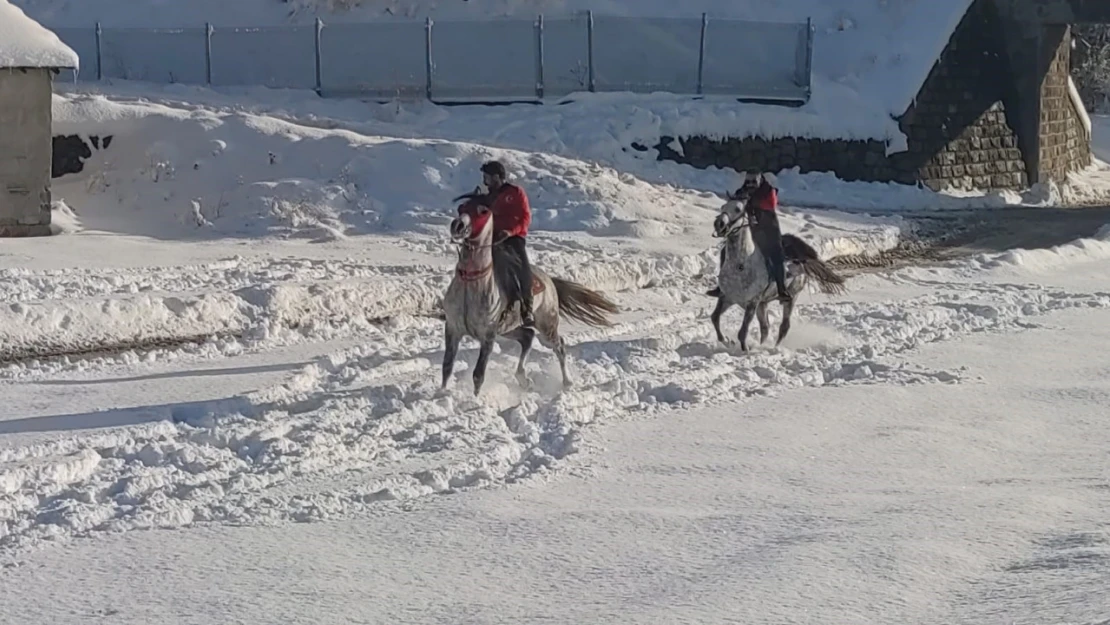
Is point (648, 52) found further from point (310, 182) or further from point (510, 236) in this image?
point (510, 236)

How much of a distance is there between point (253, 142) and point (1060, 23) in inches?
658

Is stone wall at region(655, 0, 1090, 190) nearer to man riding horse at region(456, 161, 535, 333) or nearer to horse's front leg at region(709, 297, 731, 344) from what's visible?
horse's front leg at region(709, 297, 731, 344)

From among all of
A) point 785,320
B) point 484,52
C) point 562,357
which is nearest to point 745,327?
point 785,320

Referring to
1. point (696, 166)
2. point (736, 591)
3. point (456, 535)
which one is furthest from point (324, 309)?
point (696, 166)

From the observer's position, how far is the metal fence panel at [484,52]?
30.5 metres

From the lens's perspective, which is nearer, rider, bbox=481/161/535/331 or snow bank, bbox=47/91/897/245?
rider, bbox=481/161/535/331

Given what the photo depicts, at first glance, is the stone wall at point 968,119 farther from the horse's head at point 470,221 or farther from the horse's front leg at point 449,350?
the horse's head at point 470,221

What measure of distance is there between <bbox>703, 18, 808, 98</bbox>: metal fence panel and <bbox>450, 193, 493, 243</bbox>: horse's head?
19.6m

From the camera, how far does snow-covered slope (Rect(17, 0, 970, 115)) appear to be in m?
31.5

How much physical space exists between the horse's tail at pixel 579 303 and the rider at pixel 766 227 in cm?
178

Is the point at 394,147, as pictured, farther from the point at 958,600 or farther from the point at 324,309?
the point at 958,600

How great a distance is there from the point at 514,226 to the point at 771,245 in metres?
3.40

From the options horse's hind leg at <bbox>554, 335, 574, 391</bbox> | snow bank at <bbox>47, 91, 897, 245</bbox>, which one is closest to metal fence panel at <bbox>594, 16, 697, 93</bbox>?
snow bank at <bbox>47, 91, 897, 245</bbox>

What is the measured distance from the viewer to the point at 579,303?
13.3 metres
